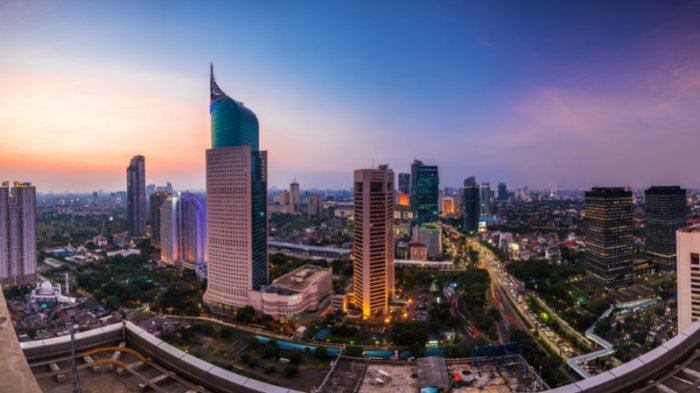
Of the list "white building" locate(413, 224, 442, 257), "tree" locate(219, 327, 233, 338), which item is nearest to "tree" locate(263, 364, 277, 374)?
"tree" locate(219, 327, 233, 338)

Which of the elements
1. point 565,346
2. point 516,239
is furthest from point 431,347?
point 516,239

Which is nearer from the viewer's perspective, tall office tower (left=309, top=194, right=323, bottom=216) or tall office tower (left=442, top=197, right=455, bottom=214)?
tall office tower (left=309, top=194, right=323, bottom=216)

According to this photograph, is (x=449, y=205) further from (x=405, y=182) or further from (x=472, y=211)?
(x=472, y=211)

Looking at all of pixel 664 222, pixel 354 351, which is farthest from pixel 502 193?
pixel 354 351

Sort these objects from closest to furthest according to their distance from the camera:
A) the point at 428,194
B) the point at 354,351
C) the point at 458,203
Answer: the point at 354,351, the point at 428,194, the point at 458,203

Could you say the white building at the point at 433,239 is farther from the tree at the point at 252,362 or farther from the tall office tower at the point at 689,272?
the tree at the point at 252,362

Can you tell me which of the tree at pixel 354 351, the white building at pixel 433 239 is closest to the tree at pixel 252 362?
the tree at pixel 354 351

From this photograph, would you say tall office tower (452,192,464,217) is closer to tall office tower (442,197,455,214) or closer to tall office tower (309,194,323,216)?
tall office tower (442,197,455,214)
